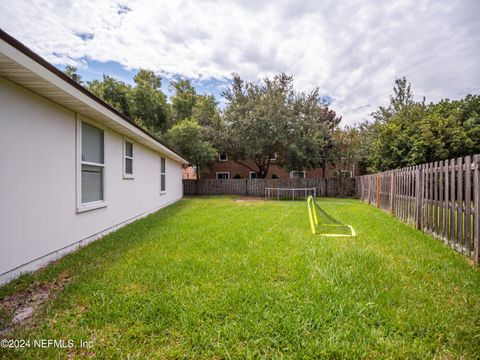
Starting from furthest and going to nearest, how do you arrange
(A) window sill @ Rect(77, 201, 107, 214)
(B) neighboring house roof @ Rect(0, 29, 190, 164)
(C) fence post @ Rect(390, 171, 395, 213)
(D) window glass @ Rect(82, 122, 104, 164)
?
(C) fence post @ Rect(390, 171, 395, 213), (D) window glass @ Rect(82, 122, 104, 164), (A) window sill @ Rect(77, 201, 107, 214), (B) neighboring house roof @ Rect(0, 29, 190, 164)

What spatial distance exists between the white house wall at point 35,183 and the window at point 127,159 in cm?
159

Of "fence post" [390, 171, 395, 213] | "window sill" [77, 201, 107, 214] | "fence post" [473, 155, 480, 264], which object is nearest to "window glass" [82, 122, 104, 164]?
"window sill" [77, 201, 107, 214]

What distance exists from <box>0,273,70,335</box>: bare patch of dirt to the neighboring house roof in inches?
99.3

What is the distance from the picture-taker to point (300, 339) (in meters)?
1.88

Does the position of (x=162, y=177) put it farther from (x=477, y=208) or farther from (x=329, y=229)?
(x=477, y=208)

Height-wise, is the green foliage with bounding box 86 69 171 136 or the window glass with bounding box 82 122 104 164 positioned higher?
the green foliage with bounding box 86 69 171 136

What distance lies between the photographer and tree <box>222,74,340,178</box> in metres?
17.2

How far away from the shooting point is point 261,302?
239 centimetres

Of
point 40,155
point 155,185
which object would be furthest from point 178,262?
point 155,185

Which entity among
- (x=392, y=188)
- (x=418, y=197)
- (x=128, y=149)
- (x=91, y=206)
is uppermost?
(x=128, y=149)

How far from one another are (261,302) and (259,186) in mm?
16796

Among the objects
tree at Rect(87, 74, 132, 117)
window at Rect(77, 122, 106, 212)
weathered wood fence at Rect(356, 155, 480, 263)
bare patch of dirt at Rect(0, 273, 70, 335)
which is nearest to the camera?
bare patch of dirt at Rect(0, 273, 70, 335)

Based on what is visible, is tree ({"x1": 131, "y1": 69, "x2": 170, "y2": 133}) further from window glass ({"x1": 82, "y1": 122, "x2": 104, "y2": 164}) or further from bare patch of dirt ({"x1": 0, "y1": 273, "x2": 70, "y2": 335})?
bare patch of dirt ({"x1": 0, "y1": 273, "x2": 70, "y2": 335})

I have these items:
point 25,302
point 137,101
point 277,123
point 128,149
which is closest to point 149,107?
point 137,101
